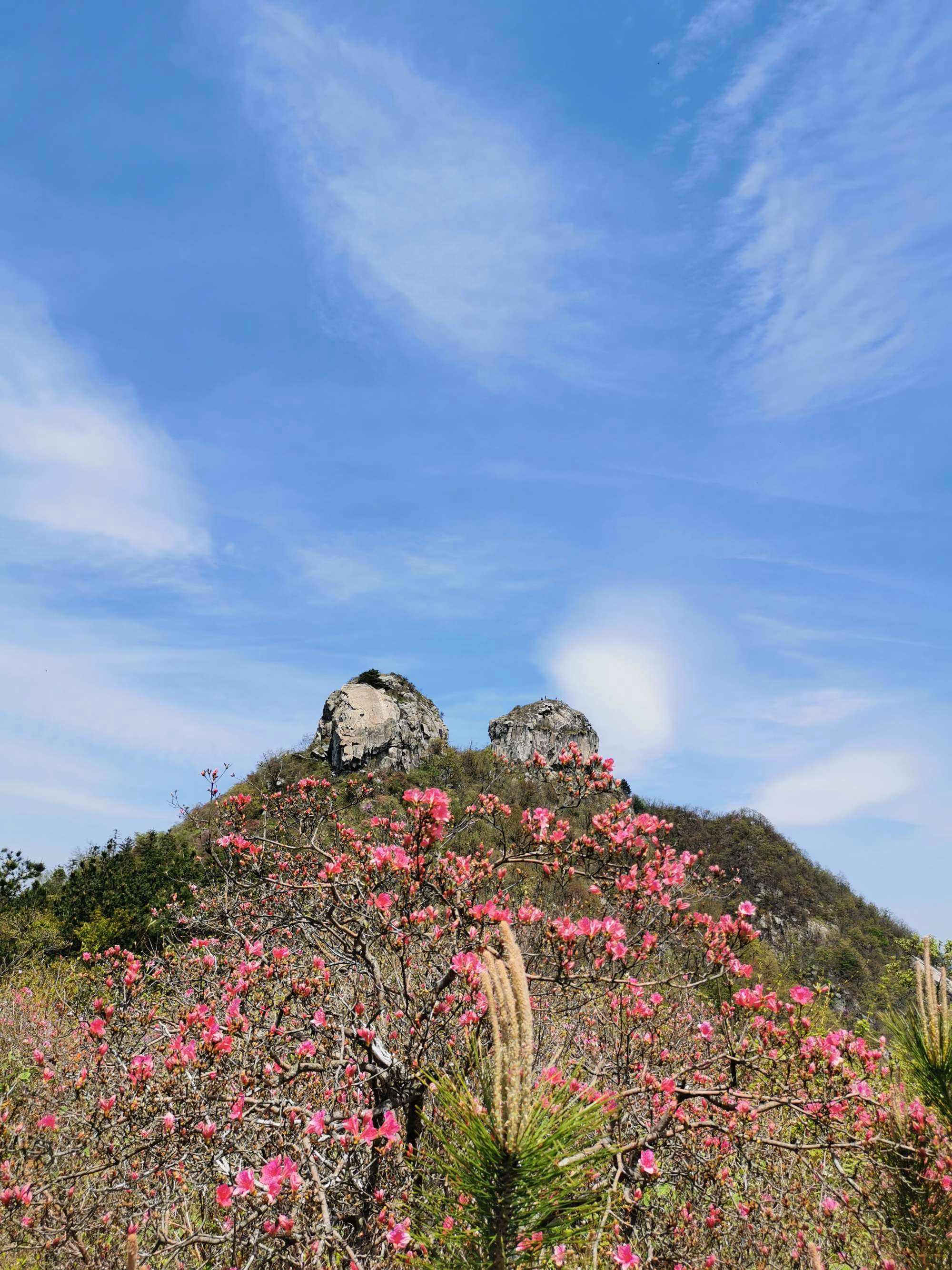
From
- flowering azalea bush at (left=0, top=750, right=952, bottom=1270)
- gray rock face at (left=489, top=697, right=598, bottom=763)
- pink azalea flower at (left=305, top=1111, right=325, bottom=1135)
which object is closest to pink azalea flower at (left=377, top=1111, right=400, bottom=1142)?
flowering azalea bush at (left=0, top=750, right=952, bottom=1270)

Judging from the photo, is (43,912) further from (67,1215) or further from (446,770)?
(446,770)

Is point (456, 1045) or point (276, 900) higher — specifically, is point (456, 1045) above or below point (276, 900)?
below

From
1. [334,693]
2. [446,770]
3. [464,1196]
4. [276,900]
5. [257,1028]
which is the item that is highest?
[334,693]

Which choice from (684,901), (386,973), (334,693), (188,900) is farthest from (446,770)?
(684,901)

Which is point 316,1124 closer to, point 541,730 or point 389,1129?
point 389,1129

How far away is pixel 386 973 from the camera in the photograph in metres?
5.36

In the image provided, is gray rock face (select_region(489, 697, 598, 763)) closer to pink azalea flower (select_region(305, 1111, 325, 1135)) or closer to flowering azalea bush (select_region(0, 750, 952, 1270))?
flowering azalea bush (select_region(0, 750, 952, 1270))

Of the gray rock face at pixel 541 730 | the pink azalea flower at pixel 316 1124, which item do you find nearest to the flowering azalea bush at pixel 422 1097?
the pink azalea flower at pixel 316 1124

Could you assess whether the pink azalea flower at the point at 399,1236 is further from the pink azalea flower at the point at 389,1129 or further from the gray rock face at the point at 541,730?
the gray rock face at the point at 541,730

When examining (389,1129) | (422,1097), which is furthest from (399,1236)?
(422,1097)

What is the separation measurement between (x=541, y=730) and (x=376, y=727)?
33.2 ft

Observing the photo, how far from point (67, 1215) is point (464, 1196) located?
6.28 ft

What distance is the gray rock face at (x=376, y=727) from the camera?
83.3ft

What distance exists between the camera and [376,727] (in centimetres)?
2606
